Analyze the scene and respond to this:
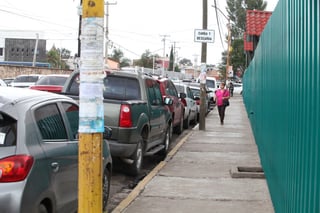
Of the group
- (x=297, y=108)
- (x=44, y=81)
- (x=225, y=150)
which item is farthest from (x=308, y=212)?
(x=44, y=81)

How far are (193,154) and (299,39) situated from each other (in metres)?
8.79

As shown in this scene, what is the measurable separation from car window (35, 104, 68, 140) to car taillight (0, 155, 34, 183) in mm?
606

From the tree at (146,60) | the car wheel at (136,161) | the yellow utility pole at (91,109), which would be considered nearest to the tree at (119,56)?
the tree at (146,60)

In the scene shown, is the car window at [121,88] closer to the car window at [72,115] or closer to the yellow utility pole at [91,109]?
the car window at [72,115]

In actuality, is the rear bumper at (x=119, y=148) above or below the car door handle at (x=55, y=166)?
below

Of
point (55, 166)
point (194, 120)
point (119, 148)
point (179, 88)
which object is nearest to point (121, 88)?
point (119, 148)

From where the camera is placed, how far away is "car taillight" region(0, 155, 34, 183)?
424 cm

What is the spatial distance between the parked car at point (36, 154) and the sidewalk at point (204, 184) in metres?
1.80

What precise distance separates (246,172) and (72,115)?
469cm

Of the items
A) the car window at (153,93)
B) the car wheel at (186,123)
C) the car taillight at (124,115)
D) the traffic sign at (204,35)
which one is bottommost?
the car wheel at (186,123)

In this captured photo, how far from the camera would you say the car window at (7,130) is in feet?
14.6

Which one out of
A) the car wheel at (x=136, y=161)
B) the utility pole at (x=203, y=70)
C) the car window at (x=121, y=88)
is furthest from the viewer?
the utility pole at (x=203, y=70)

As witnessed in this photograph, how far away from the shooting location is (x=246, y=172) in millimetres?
9844

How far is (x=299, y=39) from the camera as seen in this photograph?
13.0 ft
